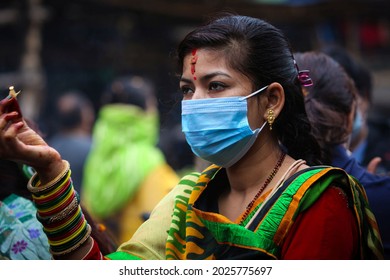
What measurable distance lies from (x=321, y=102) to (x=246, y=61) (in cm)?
86

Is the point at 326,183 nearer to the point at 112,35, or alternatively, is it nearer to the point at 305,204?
the point at 305,204

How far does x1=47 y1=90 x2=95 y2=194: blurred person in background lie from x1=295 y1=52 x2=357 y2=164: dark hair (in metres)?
3.31

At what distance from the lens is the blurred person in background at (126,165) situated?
17.7 ft

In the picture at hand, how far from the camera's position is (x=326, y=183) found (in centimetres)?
236

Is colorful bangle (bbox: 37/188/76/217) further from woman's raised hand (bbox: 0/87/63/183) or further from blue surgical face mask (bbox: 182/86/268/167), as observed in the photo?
blue surgical face mask (bbox: 182/86/268/167)

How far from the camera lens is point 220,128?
8.27ft

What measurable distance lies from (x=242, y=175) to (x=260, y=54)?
40 centimetres

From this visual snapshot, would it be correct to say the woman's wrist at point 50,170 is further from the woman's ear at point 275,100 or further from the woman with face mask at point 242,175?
the woman's ear at point 275,100

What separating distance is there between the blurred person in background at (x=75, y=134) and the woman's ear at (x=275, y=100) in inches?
154

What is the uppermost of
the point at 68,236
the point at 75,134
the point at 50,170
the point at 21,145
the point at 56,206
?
the point at 21,145

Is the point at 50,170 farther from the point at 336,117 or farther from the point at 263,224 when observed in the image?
the point at 336,117

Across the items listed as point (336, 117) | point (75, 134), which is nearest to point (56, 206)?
point (336, 117)

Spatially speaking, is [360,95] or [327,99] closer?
[327,99]

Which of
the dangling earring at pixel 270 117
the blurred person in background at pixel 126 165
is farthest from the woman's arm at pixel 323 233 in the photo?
the blurred person in background at pixel 126 165
